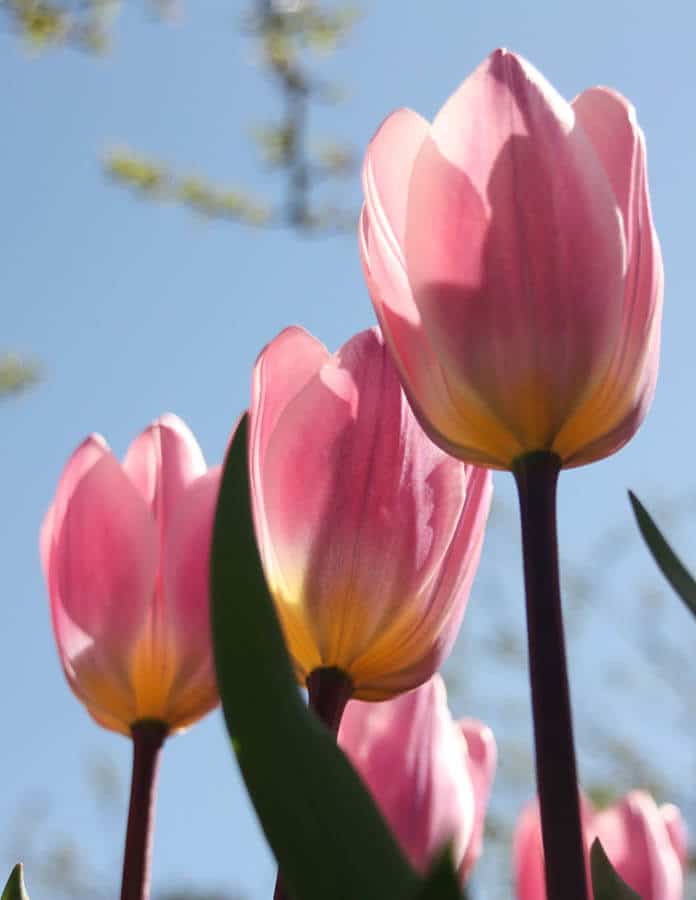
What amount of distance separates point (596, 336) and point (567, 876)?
12 cm

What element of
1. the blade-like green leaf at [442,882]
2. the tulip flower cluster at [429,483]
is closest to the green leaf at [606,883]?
the tulip flower cluster at [429,483]

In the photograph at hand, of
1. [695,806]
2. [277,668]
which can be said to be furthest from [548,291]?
[695,806]

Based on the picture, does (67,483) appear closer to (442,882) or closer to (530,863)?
(530,863)

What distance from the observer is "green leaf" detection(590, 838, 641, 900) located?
1.01ft

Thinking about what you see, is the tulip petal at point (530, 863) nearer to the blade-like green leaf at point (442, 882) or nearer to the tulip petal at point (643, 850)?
the tulip petal at point (643, 850)

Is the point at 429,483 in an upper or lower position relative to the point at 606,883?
upper

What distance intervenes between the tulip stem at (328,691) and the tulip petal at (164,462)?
0.12 meters

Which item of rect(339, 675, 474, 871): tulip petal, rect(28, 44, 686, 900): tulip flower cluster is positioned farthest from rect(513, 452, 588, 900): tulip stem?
rect(339, 675, 474, 871): tulip petal

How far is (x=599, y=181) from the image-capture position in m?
0.33

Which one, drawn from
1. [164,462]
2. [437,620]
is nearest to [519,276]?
[437,620]

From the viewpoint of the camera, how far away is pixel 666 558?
0.30 meters

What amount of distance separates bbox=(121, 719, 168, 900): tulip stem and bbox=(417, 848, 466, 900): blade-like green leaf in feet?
0.69

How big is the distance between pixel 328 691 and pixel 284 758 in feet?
Result: 0.52

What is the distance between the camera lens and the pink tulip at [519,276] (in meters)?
0.32
